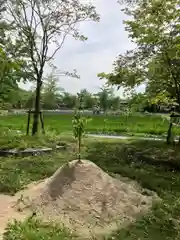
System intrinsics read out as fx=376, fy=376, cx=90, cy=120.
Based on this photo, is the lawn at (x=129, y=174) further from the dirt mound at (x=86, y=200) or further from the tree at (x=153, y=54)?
the tree at (x=153, y=54)

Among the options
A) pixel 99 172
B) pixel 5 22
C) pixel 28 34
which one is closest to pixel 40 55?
pixel 28 34

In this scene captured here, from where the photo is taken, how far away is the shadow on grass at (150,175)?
4387 mm

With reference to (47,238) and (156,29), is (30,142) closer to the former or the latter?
(156,29)

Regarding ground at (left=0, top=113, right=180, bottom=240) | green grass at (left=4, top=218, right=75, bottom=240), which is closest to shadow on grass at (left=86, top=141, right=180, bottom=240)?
ground at (left=0, top=113, right=180, bottom=240)

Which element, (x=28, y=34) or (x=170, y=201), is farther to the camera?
(x=28, y=34)

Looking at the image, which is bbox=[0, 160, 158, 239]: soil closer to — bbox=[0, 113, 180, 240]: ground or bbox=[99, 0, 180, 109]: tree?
bbox=[0, 113, 180, 240]: ground

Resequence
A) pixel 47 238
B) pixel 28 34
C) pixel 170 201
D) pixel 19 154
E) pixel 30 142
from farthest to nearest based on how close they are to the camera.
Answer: pixel 28 34, pixel 30 142, pixel 19 154, pixel 170 201, pixel 47 238

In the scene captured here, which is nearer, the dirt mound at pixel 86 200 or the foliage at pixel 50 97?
the dirt mound at pixel 86 200

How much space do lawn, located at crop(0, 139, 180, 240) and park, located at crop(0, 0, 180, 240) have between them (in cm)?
1

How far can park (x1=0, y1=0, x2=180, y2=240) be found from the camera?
4430mm

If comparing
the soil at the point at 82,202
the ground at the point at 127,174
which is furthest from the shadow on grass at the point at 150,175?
the soil at the point at 82,202

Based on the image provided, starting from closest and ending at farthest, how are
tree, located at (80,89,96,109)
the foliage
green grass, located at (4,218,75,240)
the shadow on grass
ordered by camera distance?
green grass, located at (4,218,75,240)
the shadow on grass
tree, located at (80,89,96,109)
the foliage

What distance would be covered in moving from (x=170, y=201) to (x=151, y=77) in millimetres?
4967

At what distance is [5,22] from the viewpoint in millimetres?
11773
